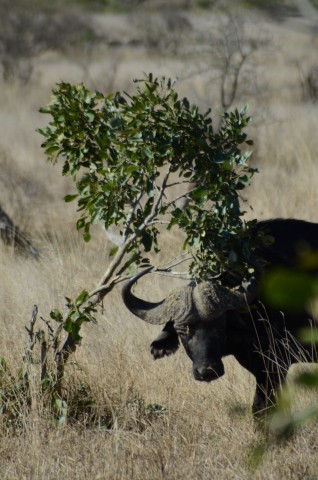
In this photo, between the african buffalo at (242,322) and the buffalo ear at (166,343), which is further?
the buffalo ear at (166,343)

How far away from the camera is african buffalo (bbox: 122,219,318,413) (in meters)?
5.05

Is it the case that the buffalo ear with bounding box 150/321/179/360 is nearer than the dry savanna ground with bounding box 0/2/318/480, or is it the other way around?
the dry savanna ground with bounding box 0/2/318/480

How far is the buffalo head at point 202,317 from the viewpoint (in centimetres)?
500

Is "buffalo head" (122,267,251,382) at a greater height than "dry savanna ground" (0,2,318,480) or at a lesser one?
greater

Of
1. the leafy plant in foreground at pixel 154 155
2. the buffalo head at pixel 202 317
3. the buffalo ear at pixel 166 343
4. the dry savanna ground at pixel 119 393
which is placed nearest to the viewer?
the dry savanna ground at pixel 119 393

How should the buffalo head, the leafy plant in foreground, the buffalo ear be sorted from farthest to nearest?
the buffalo ear < the buffalo head < the leafy plant in foreground

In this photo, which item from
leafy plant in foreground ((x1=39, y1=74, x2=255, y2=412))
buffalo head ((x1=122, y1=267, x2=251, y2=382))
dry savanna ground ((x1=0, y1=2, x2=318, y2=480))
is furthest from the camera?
buffalo head ((x1=122, y1=267, x2=251, y2=382))

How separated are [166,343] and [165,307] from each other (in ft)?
0.86

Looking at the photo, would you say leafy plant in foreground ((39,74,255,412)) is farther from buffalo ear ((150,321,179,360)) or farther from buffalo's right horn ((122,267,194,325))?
buffalo ear ((150,321,179,360))

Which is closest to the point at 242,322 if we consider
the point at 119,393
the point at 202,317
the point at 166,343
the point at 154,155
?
the point at 202,317

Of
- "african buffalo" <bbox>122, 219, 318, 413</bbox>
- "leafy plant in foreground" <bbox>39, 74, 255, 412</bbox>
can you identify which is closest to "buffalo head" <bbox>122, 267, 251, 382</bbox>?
"african buffalo" <bbox>122, 219, 318, 413</bbox>

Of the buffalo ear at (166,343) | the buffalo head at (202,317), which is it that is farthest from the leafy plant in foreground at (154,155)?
the buffalo ear at (166,343)

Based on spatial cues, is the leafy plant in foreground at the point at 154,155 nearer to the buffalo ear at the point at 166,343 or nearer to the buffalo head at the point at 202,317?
the buffalo head at the point at 202,317

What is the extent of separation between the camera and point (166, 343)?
5340 millimetres
